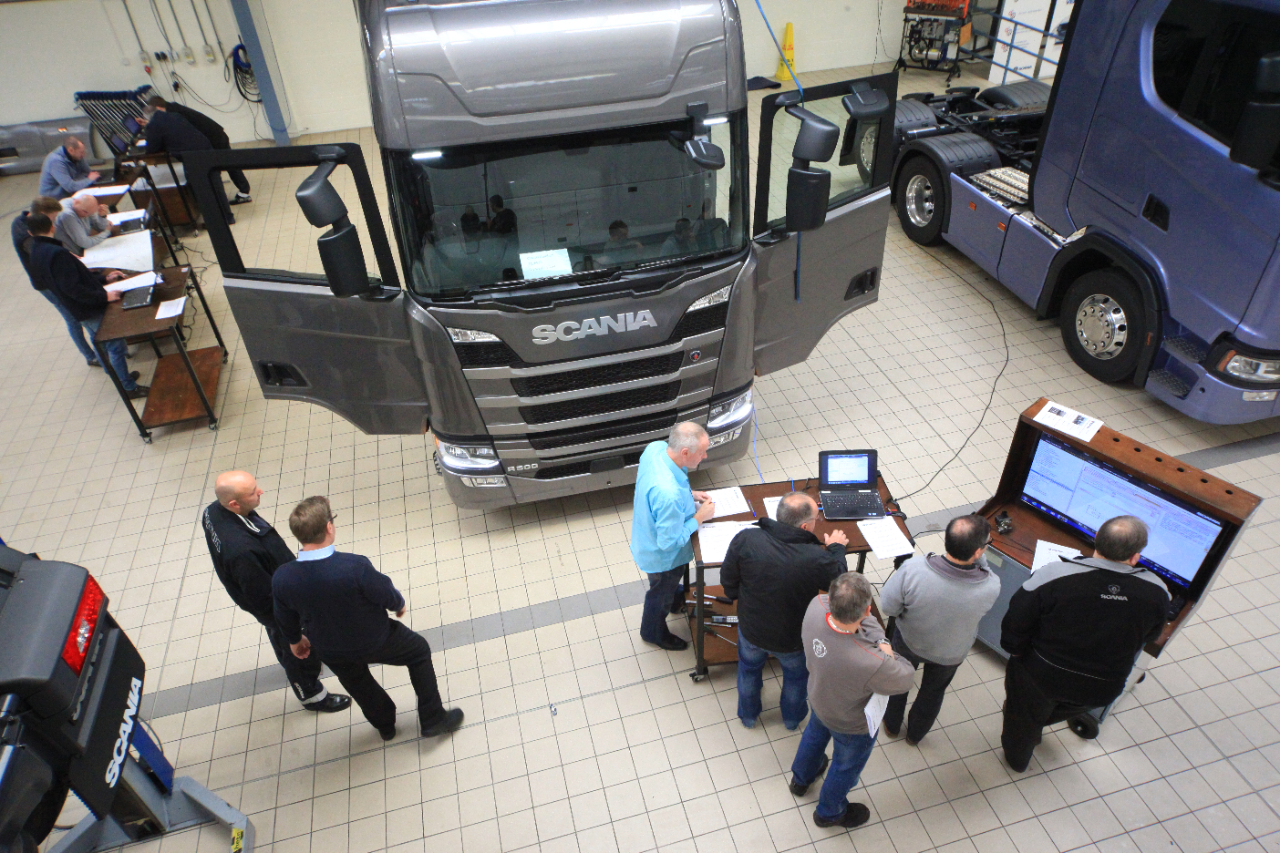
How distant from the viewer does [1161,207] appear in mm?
5535

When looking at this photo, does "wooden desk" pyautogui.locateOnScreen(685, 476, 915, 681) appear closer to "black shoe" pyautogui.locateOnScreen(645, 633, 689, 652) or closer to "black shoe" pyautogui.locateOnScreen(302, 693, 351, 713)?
"black shoe" pyautogui.locateOnScreen(645, 633, 689, 652)

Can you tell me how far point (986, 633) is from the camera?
14.7 ft

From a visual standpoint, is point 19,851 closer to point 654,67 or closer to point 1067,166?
point 654,67

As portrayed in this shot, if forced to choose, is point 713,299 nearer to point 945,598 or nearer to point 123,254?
point 945,598

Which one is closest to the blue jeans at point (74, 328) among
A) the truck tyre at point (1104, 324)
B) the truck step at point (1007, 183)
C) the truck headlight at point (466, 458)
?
the truck headlight at point (466, 458)

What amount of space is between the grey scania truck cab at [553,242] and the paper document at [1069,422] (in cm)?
166

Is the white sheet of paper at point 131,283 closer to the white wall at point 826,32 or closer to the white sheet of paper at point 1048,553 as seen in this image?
the white sheet of paper at point 1048,553

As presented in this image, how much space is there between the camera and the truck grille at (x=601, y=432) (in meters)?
5.00

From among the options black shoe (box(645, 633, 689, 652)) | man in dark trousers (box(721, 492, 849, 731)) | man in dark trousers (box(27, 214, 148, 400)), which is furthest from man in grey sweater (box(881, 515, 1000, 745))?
man in dark trousers (box(27, 214, 148, 400))

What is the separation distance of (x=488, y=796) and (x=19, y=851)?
2.06m

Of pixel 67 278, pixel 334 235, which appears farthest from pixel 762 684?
pixel 67 278

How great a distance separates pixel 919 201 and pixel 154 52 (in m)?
11.6

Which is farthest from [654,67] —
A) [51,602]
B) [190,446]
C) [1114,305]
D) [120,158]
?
[120,158]

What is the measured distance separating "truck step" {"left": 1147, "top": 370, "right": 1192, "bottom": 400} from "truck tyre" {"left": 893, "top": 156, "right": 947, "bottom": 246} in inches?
114
